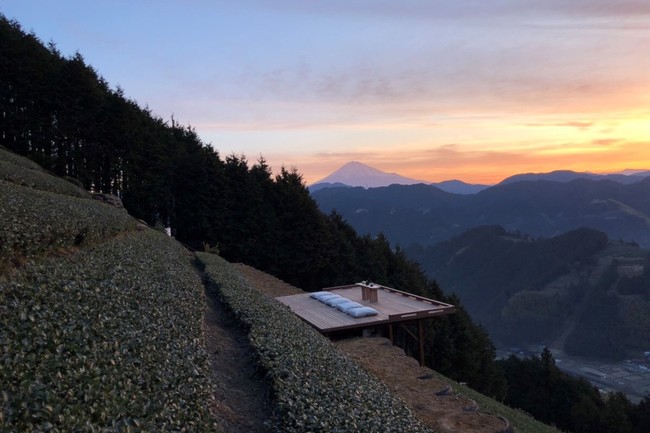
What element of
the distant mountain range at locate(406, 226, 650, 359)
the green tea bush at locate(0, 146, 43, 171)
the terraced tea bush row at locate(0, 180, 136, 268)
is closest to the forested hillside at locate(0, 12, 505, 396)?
the green tea bush at locate(0, 146, 43, 171)

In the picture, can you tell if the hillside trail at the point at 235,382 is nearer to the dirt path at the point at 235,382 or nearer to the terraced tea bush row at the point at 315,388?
the dirt path at the point at 235,382

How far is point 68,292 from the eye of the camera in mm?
7652

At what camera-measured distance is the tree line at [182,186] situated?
122 ft

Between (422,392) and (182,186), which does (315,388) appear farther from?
(182,186)

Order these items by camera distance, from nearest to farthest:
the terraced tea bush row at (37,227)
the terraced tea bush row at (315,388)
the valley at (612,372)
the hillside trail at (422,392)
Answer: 1. the terraced tea bush row at (315,388)
2. the terraced tea bush row at (37,227)
3. the hillside trail at (422,392)
4. the valley at (612,372)

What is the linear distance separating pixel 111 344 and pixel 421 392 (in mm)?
8746

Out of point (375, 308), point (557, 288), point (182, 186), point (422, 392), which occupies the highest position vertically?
point (182, 186)

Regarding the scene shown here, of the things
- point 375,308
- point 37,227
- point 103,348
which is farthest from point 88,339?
point 375,308

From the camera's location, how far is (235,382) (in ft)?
29.2

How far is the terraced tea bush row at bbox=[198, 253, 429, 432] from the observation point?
6.58 metres

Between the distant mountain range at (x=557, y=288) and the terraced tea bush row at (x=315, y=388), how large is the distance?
114 metres

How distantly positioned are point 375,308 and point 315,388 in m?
12.6

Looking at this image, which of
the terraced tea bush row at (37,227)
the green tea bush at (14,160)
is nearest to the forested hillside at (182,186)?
the green tea bush at (14,160)

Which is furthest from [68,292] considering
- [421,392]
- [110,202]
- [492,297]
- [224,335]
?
[492,297]
